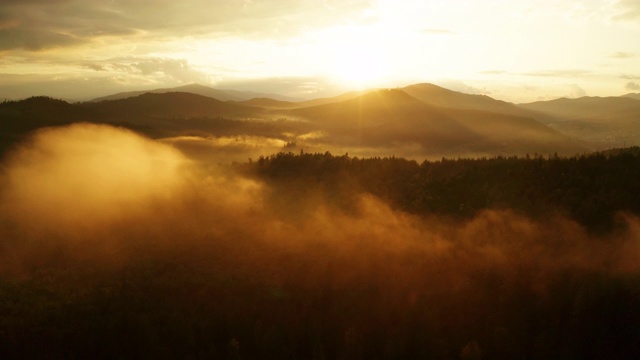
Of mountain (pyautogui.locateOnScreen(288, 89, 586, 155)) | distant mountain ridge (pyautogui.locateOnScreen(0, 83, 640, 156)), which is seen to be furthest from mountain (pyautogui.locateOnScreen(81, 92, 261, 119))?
mountain (pyautogui.locateOnScreen(288, 89, 586, 155))

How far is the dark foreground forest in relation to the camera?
10.5 meters

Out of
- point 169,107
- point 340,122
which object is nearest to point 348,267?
point 169,107

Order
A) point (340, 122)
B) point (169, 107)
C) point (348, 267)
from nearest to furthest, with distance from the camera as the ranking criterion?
point (348, 267), point (169, 107), point (340, 122)

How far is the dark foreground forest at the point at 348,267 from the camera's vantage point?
10.5 metres

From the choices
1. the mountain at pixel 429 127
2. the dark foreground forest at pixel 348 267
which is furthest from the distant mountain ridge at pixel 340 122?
the dark foreground forest at pixel 348 267

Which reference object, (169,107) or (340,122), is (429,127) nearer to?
(340,122)

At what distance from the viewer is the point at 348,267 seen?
1335 cm

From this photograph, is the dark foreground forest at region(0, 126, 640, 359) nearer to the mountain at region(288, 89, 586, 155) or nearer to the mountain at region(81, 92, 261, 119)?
the mountain at region(81, 92, 261, 119)

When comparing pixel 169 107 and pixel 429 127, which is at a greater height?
pixel 169 107

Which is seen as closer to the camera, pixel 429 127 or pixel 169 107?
pixel 169 107

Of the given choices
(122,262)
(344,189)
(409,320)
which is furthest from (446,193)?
(122,262)

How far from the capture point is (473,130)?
140750 millimetres

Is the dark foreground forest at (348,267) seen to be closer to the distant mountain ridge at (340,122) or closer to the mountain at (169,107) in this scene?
the distant mountain ridge at (340,122)

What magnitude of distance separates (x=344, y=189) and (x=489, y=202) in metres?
5.36
